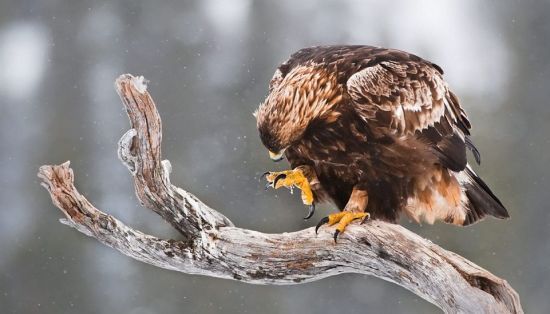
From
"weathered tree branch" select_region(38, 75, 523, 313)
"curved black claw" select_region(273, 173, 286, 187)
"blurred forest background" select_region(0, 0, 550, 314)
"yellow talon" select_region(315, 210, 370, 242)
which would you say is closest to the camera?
"weathered tree branch" select_region(38, 75, 523, 313)

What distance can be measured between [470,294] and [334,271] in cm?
40

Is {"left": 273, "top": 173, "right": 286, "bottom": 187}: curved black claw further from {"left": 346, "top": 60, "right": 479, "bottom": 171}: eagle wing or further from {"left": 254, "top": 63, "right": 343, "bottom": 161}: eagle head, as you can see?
{"left": 346, "top": 60, "right": 479, "bottom": 171}: eagle wing

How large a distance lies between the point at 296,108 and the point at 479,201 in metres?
0.57

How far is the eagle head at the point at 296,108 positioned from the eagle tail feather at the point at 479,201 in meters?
0.44

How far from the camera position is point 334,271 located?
192 cm

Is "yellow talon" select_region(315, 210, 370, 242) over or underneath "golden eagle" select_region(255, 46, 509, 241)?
underneath

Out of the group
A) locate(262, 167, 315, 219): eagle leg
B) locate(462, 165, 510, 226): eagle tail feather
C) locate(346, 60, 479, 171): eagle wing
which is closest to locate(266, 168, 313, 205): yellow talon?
locate(262, 167, 315, 219): eagle leg

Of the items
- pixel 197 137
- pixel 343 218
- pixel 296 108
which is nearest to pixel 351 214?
pixel 343 218

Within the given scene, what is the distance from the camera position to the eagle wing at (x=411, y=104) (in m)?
1.79

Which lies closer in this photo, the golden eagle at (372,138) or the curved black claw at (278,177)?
the golden eagle at (372,138)

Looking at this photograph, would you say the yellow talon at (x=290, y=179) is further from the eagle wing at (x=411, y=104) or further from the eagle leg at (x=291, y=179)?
the eagle wing at (x=411, y=104)

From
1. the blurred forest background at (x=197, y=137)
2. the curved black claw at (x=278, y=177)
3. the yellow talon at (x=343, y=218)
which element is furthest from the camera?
the blurred forest background at (x=197, y=137)

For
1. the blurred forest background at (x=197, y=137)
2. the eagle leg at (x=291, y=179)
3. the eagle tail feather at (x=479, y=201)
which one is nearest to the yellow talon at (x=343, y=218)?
the eagle leg at (x=291, y=179)

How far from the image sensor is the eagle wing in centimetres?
179
